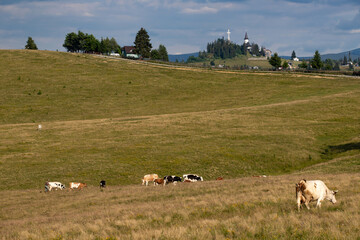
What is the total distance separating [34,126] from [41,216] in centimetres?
4499

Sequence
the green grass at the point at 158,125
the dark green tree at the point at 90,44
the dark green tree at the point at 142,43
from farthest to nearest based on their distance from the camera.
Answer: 1. the dark green tree at the point at 90,44
2. the dark green tree at the point at 142,43
3. the green grass at the point at 158,125

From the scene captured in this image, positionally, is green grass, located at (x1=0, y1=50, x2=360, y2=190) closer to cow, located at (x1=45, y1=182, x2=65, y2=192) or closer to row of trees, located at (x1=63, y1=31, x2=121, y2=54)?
cow, located at (x1=45, y1=182, x2=65, y2=192)

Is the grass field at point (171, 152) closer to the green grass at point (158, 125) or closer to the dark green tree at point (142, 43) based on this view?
the green grass at point (158, 125)

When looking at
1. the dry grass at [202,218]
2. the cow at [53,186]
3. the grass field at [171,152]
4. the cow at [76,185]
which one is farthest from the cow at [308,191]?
the cow at [53,186]

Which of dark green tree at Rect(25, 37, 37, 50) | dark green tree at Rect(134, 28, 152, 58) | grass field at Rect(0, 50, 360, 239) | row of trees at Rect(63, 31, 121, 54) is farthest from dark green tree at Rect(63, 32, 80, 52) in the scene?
grass field at Rect(0, 50, 360, 239)

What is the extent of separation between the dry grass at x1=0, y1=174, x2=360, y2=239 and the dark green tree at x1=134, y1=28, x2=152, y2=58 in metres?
167

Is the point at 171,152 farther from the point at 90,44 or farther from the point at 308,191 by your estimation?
the point at 90,44

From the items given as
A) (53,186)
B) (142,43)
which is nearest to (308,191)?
(53,186)

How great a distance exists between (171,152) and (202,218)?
27.7 m

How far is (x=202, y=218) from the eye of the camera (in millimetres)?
14828

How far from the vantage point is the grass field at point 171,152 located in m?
14.0

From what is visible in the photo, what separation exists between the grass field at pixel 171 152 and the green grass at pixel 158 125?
23 cm

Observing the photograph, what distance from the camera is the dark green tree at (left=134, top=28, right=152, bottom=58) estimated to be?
602 ft

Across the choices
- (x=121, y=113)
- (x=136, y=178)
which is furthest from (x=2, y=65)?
(x=136, y=178)
